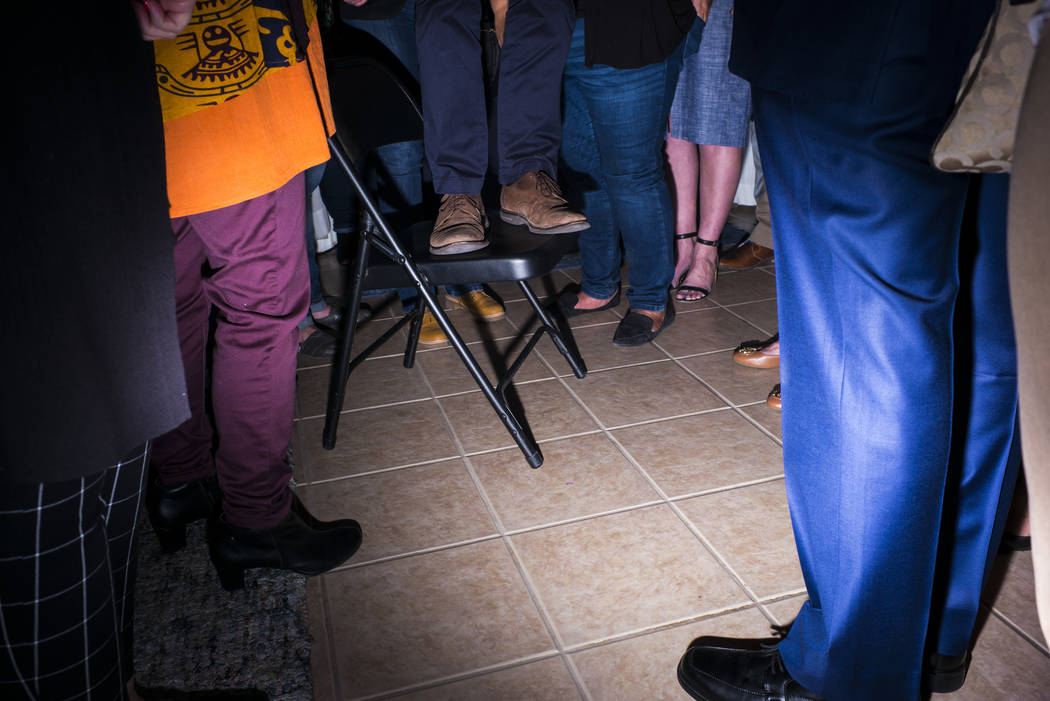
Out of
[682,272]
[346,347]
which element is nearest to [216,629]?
[346,347]

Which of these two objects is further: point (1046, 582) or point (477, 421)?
point (477, 421)

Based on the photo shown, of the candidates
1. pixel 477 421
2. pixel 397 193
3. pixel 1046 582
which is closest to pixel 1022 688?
pixel 1046 582

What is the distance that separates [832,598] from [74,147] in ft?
2.93

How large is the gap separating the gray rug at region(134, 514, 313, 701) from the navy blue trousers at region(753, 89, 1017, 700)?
2.40 ft

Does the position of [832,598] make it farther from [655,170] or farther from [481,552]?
[655,170]

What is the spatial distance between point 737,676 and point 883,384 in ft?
1.57

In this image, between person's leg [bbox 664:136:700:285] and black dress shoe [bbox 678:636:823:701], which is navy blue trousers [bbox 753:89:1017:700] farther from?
person's leg [bbox 664:136:700:285]

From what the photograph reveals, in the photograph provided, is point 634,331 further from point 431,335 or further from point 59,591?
point 59,591

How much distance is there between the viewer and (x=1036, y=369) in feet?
1.51

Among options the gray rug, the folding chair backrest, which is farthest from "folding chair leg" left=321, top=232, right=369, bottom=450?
the gray rug

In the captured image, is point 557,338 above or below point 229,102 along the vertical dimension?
below

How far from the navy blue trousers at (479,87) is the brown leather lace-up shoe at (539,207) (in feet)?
0.20

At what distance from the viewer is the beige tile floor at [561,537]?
3.51 feet

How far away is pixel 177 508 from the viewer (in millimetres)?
1323
